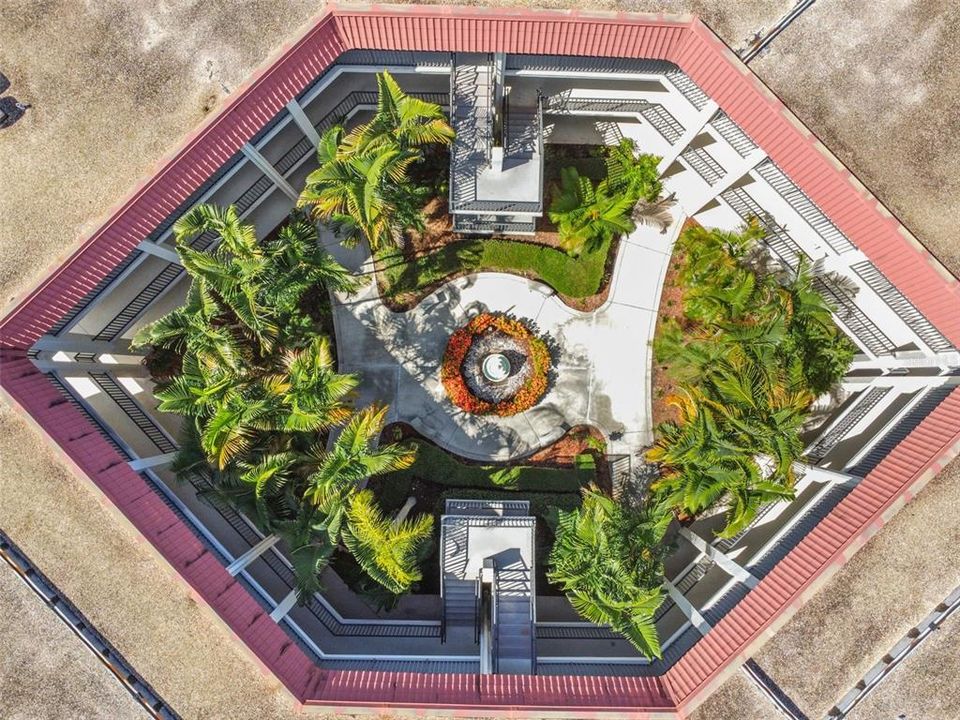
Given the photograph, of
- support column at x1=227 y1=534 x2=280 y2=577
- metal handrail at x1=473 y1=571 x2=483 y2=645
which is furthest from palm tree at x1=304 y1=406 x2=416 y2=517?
metal handrail at x1=473 y1=571 x2=483 y2=645

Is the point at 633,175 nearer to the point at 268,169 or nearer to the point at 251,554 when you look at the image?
the point at 268,169

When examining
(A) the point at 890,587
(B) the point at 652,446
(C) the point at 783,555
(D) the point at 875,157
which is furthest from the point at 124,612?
(D) the point at 875,157

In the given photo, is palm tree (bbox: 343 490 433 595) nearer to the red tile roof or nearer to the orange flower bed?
the red tile roof

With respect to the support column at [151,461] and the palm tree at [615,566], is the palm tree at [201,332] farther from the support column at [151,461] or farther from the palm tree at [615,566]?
the palm tree at [615,566]

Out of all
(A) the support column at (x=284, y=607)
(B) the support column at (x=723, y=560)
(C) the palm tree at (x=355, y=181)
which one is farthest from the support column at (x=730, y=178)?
(A) the support column at (x=284, y=607)

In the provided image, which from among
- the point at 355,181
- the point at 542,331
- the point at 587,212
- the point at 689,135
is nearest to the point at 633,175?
the point at 587,212

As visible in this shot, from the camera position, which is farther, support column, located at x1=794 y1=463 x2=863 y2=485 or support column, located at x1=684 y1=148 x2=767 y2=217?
support column, located at x1=684 y1=148 x2=767 y2=217

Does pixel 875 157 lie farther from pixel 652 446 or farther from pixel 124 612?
pixel 124 612
